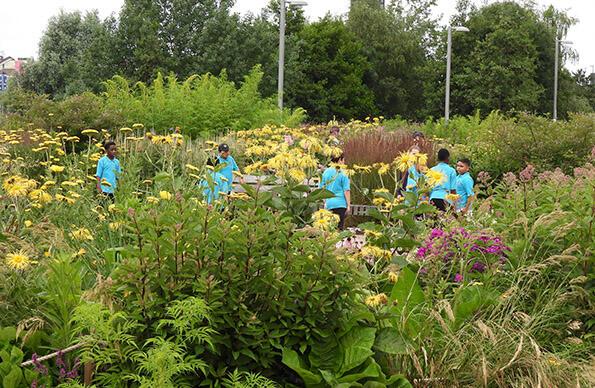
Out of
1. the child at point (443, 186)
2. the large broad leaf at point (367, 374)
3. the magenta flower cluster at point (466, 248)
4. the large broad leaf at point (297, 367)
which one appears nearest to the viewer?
the large broad leaf at point (297, 367)

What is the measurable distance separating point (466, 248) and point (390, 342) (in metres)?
1.46

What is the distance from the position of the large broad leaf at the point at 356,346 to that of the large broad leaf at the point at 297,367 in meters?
0.17

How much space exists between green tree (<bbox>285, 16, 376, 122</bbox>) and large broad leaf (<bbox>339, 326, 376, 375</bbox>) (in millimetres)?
47367

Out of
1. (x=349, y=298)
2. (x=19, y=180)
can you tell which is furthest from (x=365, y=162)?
(x=349, y=298)

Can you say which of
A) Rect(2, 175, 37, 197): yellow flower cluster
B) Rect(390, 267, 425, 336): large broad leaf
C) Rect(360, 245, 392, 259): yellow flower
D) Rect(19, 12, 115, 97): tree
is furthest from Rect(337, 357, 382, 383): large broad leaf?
Rect(19, 12, 115, 97): tree

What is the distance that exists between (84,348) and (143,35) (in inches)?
1685

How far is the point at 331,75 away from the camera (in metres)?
54.5

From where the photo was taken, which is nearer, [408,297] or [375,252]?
[375,252]

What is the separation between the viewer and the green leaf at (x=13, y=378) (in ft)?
12.8

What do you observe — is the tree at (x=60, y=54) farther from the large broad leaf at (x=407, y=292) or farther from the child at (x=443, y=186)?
the large broad leaf at (x=407, y=292)

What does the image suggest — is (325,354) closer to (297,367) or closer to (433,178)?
(297,367)

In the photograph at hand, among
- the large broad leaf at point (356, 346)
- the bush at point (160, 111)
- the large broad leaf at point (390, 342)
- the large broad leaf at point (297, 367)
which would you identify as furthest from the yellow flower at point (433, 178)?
the bush at point (160, 111)

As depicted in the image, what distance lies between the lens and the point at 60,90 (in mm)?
58406

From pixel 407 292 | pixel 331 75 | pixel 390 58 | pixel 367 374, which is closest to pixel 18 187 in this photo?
pixel 407 292
